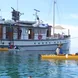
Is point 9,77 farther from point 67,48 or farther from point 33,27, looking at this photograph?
point 67,48

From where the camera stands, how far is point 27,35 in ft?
214

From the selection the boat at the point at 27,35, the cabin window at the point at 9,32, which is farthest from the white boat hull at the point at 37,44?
the cabin window at the point at 9,32

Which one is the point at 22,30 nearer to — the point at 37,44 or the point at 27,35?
the point at 27,35

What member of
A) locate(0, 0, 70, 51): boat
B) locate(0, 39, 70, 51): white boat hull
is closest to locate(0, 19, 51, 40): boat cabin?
locate(0, 0, 70, 51): boat

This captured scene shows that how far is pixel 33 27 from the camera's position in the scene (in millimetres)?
66375

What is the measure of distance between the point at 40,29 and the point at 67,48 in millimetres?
8437

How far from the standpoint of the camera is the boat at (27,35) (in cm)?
6166

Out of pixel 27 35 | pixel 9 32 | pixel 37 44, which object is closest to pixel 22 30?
pixel 27 35

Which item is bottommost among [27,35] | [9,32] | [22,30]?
[27,35]

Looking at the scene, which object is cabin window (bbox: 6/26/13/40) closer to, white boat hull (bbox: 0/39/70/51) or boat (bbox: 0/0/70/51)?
boat (bbox: 0/0/70/51)

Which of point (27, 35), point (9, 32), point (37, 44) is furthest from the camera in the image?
point (27, 35)

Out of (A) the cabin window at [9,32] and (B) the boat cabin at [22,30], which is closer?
(A) the cabin window at [9,32]

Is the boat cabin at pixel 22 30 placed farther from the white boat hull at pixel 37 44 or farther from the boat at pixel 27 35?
the white boat hull at pixel 37 44

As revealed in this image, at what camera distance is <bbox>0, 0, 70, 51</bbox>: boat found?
202 feet
